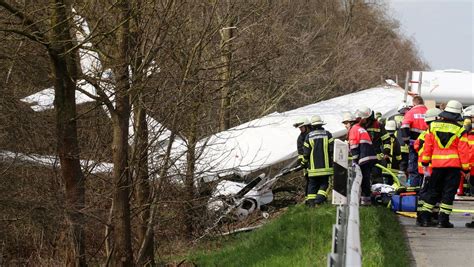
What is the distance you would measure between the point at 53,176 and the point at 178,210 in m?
2.16

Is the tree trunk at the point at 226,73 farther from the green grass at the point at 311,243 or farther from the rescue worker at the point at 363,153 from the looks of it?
the green grass at the point at 311,243

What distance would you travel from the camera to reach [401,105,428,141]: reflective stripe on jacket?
16.4 metres

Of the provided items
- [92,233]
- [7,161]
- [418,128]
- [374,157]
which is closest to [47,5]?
[7,161]

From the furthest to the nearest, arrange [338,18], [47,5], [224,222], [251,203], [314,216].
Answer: [338,18] < [251,203] < [224,222] < [314,216] < [47,5]

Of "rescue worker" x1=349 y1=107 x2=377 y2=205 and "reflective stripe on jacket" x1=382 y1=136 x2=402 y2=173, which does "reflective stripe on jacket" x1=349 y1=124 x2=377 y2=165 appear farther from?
"reflective stripe on jacket" x1=382 y1=136 x2=402 y2=173

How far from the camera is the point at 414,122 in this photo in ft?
54.2

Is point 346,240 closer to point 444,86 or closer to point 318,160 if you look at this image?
point 318,160

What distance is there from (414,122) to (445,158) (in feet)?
17.7

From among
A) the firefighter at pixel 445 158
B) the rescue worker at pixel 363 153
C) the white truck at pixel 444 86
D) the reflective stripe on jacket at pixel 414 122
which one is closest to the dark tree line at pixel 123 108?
the rescue worker at pixel 363 153

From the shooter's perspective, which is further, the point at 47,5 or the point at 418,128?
the point at 418,128

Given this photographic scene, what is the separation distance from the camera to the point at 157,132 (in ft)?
41.2

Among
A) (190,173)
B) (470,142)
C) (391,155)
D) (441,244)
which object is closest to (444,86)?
(391,155)

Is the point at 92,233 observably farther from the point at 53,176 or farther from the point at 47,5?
the point at 47,5

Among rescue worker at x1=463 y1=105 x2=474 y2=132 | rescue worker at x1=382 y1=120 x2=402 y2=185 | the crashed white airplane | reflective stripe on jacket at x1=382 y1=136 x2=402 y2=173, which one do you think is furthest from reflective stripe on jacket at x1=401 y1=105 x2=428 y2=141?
the crashed white airplane
